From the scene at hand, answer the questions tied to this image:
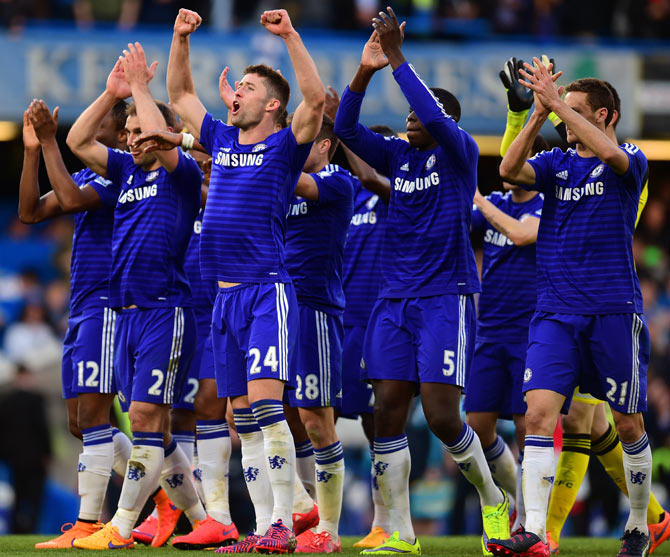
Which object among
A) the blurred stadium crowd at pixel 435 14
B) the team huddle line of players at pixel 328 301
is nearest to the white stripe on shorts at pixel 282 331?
the team huddle line of players at pixel 328 301

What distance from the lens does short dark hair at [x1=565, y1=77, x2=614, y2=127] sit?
641 centimetres

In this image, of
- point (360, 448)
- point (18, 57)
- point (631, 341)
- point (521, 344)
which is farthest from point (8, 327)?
point (631, 341)

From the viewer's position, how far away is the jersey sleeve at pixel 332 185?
7066 millimetres

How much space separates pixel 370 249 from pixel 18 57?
27.2 ft

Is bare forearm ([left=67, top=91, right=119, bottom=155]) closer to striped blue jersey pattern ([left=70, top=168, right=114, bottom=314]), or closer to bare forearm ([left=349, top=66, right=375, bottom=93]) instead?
striped blue jersey pattern ([left=70, top=168, right=114, bottom=314])

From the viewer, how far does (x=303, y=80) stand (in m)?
6.15

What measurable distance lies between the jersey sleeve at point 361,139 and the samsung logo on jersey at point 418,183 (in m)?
0.18

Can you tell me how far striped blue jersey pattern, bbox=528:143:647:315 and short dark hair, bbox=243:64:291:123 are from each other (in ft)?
5.29

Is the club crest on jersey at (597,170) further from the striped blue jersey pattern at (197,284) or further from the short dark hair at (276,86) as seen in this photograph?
the striped blue jersey pattern at (197,284)

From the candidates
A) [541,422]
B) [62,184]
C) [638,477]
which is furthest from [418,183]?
[62,184]

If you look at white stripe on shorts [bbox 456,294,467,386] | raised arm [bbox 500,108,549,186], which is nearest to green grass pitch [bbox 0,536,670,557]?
white stripe on shorts [bbox 456,294,467,386]

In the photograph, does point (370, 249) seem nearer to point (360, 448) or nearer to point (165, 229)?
point (165, 229)

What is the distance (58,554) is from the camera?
6.29 metres

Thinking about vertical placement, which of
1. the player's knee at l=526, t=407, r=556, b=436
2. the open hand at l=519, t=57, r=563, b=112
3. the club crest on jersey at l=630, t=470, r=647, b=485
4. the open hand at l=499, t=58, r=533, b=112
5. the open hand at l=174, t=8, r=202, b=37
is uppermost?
the open hand at l=174, t=8, r=202, b=37
